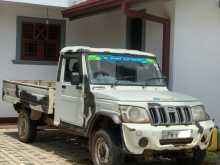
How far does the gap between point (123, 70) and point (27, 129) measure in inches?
118

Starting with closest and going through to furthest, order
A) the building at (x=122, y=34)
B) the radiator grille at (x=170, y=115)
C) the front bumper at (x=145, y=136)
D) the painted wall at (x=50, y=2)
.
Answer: the front bumper at (x=145, y=136), the radiator grille at (x=170, y=115), the building at (x=122, y=34), the painted wall at (x=50, y=2)

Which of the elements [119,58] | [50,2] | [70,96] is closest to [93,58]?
[119,58]

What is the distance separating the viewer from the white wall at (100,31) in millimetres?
13153

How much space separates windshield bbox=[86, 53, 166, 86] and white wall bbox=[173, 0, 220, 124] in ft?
6.03

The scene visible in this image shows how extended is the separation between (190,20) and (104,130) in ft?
13.9

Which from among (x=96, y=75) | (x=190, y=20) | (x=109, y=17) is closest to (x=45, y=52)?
(x=109, y=17)

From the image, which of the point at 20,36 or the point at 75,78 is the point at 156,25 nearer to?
the point at 75,78

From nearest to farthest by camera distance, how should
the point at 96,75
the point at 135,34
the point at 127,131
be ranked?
the point at 127,131 < the point at 96,75 < the point at 135,34

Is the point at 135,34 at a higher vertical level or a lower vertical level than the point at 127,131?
higher

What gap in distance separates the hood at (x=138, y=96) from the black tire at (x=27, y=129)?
9.94 ft

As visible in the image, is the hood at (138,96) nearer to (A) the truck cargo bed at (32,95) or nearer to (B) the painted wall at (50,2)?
(A) the truck cargo bed at (32,95)

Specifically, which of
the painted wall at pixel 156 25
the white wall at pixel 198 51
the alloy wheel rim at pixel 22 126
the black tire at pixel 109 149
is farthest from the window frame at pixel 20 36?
the black tire at pixel 109 149

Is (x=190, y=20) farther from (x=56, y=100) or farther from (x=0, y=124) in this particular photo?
(x=0, y=124)

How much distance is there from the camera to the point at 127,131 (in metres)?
7.01
